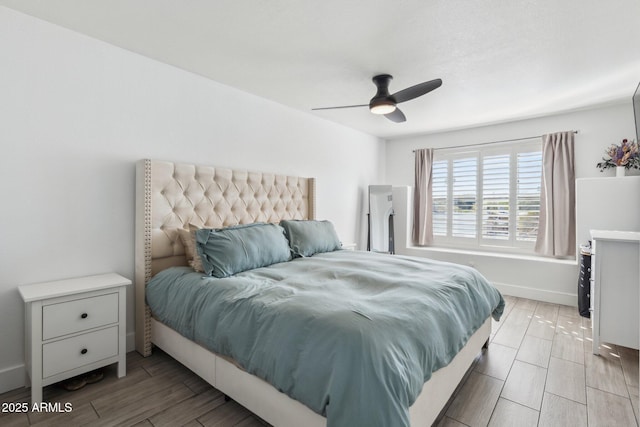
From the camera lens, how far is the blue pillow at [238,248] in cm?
223

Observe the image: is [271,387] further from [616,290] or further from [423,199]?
[423,199]

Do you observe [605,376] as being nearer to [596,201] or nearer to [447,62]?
[596,201]

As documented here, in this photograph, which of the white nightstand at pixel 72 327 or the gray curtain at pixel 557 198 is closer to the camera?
the white nightstand at pixel 72 327

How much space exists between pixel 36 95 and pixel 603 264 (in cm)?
452

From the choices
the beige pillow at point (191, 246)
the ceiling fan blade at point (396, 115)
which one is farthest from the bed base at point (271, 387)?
the ceiling fan blade at point (396, 115)

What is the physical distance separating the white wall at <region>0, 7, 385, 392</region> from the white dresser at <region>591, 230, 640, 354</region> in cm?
352

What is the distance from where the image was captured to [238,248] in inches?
92.7

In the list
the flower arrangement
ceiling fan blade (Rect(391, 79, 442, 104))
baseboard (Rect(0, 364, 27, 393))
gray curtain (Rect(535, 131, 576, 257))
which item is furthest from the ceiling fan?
baseboard (Rect(0, 364, 27, 393))

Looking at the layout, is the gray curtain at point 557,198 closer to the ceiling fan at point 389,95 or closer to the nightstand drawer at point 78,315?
the ceiling fan at point 389,95

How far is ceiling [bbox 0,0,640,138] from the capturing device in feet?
6.16

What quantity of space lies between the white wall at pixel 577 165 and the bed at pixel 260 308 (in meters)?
1.97

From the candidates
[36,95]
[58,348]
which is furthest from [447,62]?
[58,348]

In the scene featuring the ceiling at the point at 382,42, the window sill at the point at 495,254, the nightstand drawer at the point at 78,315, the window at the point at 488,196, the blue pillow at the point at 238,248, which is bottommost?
the nightstand drawer at the point at 78,315

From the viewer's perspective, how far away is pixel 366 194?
5211mm
